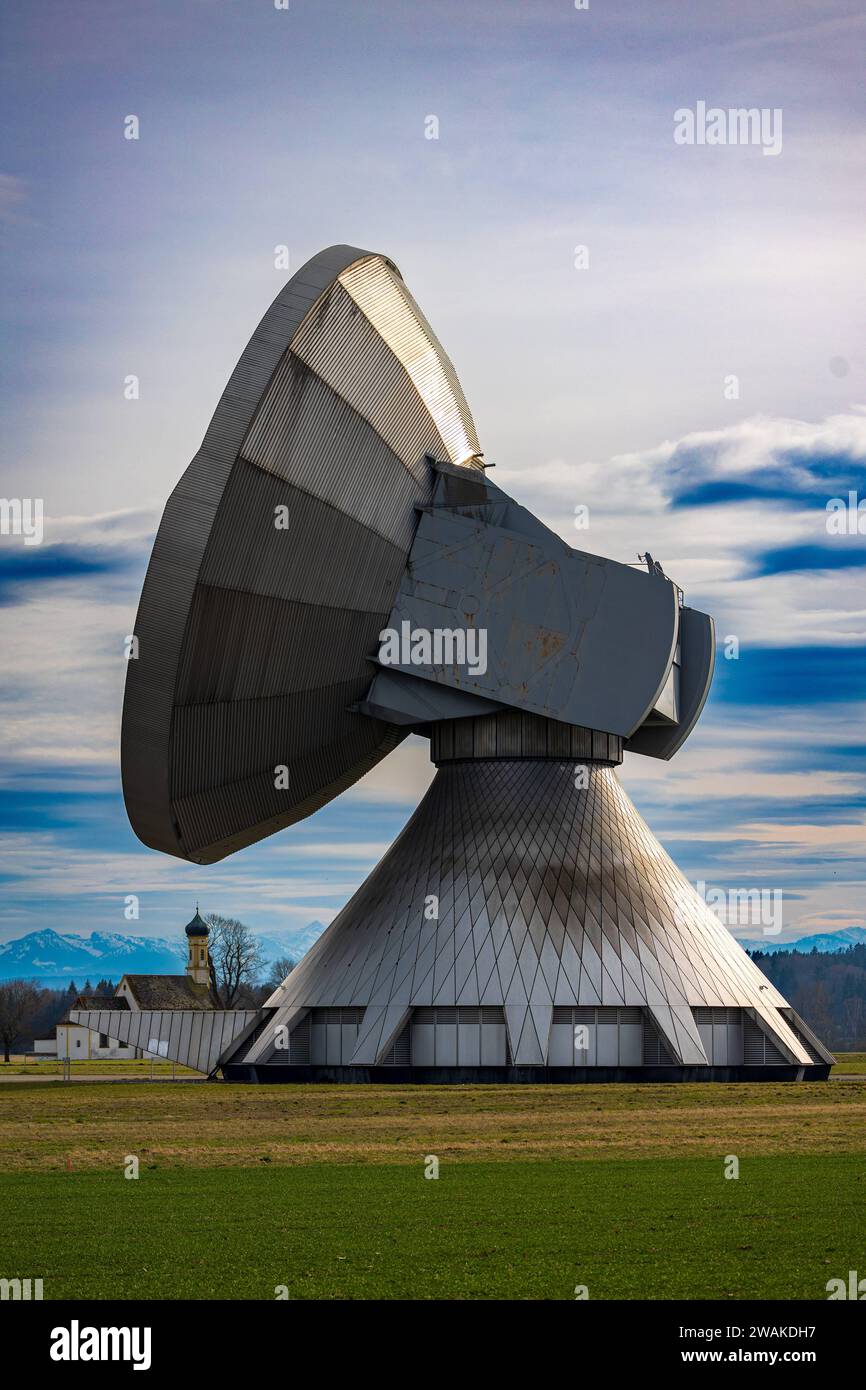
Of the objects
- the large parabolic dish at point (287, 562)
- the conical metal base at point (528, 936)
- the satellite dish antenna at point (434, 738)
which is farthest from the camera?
the conical metal base at point (528, 936)

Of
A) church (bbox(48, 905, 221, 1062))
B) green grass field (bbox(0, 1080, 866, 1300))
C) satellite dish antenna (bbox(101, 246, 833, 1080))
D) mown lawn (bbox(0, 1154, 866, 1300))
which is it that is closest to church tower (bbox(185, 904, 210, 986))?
church (bbox(48, 905, 221, 1062))

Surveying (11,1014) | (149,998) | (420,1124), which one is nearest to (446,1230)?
(420,1124)

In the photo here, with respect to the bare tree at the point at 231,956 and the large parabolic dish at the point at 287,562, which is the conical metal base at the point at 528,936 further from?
the bare tree at the point at 231,956

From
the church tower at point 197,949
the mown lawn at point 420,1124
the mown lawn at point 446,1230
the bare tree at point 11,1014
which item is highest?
the church tower at point 197,949

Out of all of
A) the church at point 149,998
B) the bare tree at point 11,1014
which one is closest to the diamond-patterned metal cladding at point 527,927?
the bare tree at point 11,1014

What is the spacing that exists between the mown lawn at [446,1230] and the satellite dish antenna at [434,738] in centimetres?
1985

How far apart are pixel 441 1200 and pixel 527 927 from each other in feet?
98.6

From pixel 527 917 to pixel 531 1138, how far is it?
68.8 feet

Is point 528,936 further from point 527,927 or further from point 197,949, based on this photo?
point 197,949

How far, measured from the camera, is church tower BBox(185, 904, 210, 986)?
510 feet

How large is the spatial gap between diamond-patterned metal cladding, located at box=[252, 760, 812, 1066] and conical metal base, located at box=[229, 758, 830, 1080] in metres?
0.05

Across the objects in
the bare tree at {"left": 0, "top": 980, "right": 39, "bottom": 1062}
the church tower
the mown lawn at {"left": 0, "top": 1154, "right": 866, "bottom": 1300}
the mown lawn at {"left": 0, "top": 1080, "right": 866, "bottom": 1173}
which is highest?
the church tower

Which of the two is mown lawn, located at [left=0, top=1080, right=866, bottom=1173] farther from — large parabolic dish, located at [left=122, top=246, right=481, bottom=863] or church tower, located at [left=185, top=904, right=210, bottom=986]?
church tower, located at [left=185, top=904, right=210, bottom=986]

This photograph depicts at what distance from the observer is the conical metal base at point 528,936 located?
5119cm
